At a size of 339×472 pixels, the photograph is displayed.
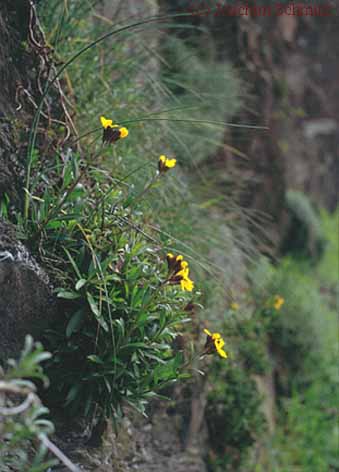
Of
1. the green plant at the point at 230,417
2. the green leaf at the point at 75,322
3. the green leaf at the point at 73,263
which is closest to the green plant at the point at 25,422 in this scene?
the green leaf at the point at 75,322

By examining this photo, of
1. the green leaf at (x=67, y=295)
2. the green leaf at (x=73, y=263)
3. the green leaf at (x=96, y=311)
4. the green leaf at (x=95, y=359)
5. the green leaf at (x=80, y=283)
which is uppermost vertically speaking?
the green leaf at (x=73, y=263)

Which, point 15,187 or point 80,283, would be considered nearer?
point 80,283

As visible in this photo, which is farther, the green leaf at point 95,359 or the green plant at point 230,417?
the green plant at point 230,417

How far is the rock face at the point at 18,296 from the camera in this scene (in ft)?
5.50

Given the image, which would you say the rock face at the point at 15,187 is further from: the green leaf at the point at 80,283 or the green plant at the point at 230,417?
the green plant at the point at 230,417

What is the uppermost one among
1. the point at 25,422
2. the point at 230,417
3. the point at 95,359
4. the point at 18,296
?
the point at 25,422

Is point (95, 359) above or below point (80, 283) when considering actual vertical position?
below

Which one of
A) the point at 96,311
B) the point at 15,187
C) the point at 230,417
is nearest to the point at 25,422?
the point at 96,311

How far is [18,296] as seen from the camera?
5.62 ft

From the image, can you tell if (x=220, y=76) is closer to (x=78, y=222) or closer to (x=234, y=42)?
(x=234, y=42)

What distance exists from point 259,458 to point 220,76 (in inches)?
82.8

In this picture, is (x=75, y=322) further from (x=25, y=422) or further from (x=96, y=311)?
(x=25, y=422)

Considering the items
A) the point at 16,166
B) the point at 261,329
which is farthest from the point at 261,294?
the point at 16,166

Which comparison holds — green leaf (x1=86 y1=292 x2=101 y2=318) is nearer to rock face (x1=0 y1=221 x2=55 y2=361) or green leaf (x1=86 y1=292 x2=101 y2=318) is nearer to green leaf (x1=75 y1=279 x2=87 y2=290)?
green leaf (x1=75 y1=279 x2=87 y2=290)
